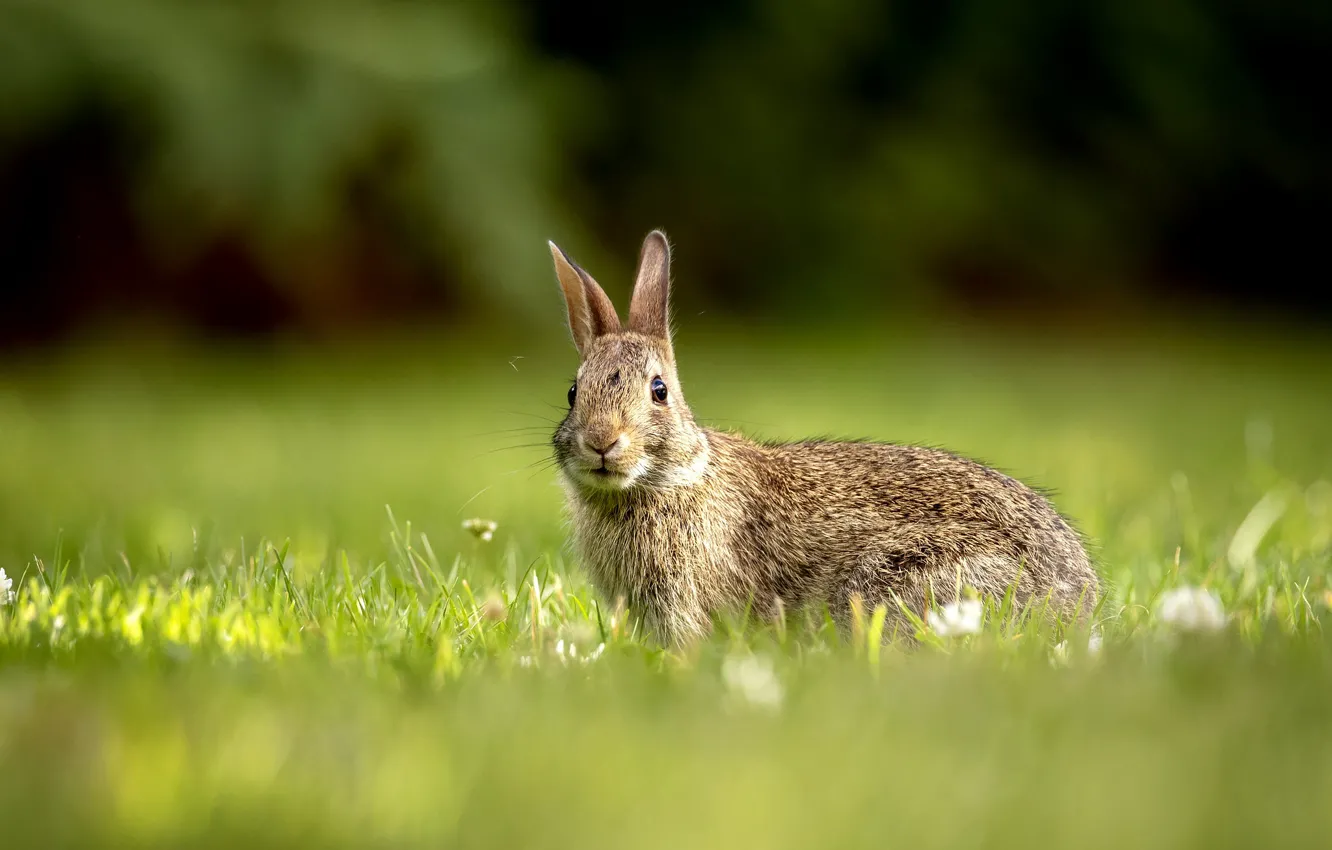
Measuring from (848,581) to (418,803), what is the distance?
1.82m

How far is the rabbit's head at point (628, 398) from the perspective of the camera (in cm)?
365

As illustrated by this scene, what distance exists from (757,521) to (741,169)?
10098 millimetres

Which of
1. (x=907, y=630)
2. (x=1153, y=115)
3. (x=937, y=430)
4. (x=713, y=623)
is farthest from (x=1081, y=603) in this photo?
(x=1153, y=115)

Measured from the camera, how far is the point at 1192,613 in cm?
296

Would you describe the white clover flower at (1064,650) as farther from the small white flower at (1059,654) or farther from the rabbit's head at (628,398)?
the rabbit's head at (628,398)

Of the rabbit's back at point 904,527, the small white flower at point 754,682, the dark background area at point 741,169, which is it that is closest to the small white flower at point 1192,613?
the rabbit's back at point 904,527

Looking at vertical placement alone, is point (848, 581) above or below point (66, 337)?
below

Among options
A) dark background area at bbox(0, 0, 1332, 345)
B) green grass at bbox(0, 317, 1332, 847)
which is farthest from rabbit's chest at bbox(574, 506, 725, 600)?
dark background area at bbox(0, 0, 1332, 345)

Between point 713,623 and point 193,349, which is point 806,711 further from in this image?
point 193,349

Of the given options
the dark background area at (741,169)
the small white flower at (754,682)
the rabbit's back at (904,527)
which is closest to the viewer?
the small white flower at (754,682)

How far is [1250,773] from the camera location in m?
2.10

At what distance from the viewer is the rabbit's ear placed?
405 cm

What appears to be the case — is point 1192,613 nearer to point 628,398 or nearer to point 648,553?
point 648,553

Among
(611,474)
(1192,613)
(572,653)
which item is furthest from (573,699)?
(1192,613)
